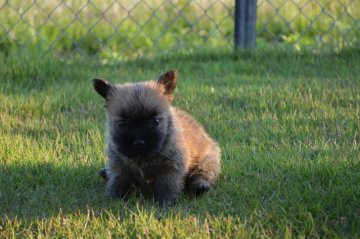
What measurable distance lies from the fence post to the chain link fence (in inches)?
11.9

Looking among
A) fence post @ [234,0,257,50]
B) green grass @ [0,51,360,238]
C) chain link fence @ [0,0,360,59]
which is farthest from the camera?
chain link fence @ [0,0,360,59]

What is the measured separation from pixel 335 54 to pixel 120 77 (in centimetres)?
236

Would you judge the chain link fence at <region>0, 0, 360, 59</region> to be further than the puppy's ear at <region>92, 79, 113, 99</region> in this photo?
Yes

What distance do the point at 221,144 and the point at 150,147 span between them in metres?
1.16

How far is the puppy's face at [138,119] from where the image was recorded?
4.05 meters

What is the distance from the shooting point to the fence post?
7492mm

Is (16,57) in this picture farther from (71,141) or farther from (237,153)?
(237,153)

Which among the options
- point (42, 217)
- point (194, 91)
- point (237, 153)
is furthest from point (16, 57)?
point (42, 217)

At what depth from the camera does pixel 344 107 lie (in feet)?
19.0

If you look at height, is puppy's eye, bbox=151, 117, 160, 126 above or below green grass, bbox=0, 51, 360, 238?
above

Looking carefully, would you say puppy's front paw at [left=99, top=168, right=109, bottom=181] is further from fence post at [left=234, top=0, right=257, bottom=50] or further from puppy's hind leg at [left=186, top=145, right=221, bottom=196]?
fence post at [left=234, top=0, right=257, bottom=50]

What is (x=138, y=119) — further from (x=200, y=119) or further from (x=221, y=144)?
(x=200, y=119)

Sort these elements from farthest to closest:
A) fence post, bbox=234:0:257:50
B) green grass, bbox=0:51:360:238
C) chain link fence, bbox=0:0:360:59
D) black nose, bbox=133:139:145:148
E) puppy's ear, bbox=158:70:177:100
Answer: chain link fence, bbox=0:0:360:59, fence post, bbox=234:0:257:50, puppy's ear, bbox=158:70:177:100, black nose, bbox=133:139:145:148, green grass, bbox=0:51:360:238

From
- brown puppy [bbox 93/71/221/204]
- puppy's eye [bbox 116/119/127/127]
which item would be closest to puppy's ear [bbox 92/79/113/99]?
brown puppy [bbox 93/71/221/204]
